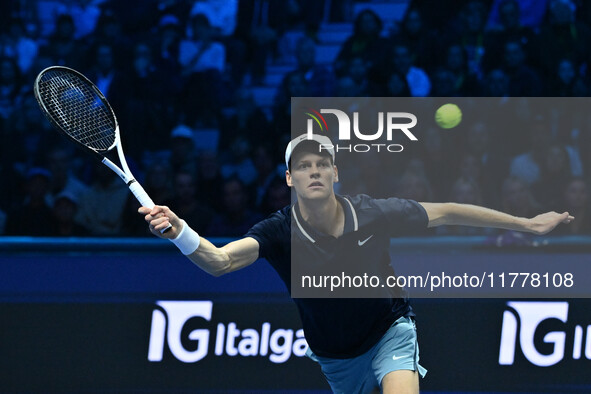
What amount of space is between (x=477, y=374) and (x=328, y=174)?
1.95 metres

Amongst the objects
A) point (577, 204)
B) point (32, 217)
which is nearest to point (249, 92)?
point (32, 217)

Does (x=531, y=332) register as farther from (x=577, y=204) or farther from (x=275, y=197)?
(x=275, y=197)

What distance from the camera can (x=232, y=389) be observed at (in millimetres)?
5875

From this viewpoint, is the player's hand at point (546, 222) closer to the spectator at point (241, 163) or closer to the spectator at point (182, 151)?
the spectator at point (241, 163)

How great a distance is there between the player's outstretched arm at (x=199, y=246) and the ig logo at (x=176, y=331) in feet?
4.58

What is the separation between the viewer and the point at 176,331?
5.87 metres

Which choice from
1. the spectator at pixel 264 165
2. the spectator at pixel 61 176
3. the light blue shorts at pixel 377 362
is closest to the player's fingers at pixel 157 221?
the light blue shorts at pixel 377 362

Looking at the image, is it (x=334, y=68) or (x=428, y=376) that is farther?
(x=334, y=68)

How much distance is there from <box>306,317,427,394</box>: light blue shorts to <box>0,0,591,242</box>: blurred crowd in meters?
1.59

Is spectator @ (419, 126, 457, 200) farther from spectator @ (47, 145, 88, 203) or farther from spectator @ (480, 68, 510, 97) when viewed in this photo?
spectator @ (47, 145, 88, 203)

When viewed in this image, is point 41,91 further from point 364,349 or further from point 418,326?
point 418,326

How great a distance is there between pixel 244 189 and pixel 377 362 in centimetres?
270

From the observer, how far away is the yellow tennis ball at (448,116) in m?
Result: 7.20

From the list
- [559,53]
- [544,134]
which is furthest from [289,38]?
[544,134]
